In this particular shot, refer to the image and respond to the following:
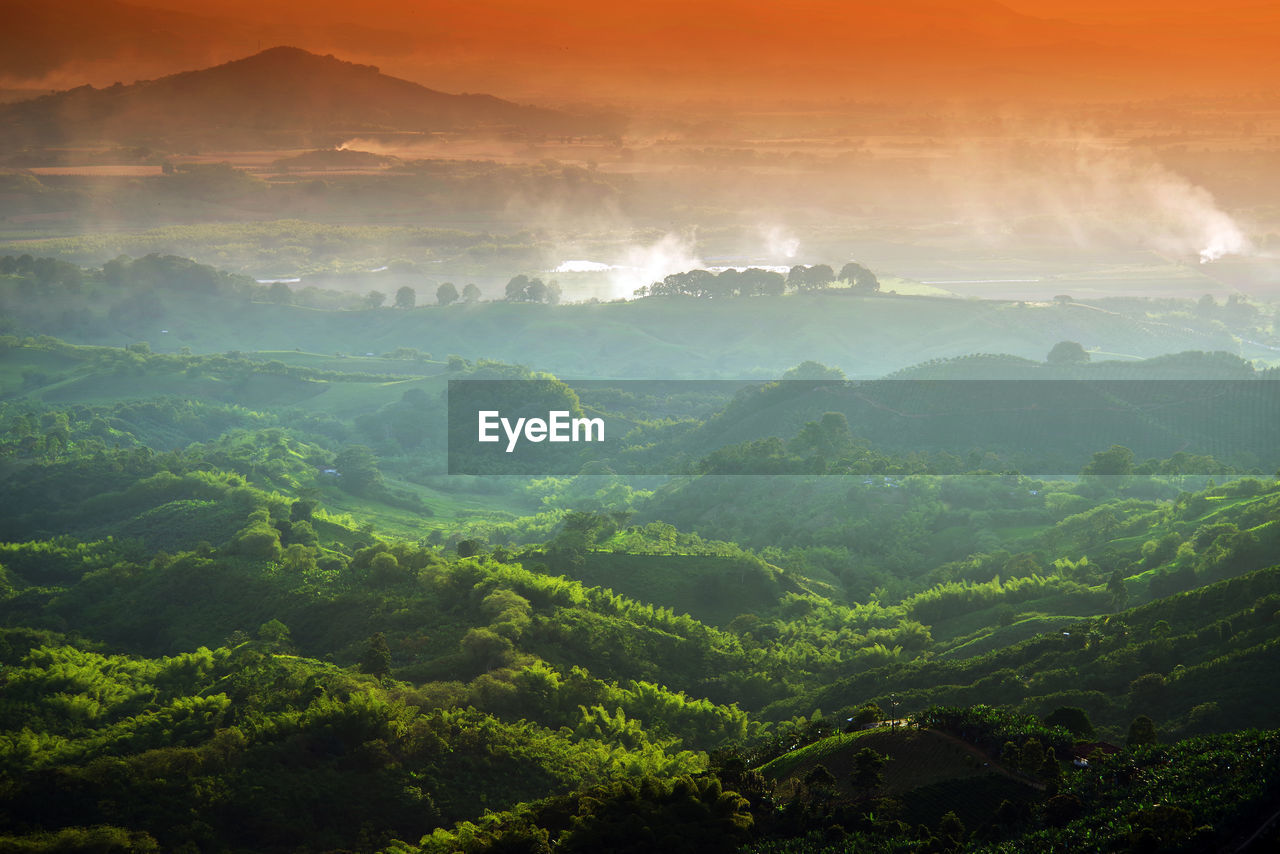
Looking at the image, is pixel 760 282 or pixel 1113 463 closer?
pixel 1113 463

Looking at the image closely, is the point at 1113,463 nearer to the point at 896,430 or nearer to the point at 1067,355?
the point at 896,430

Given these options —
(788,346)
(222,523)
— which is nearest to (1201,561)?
(222,523)

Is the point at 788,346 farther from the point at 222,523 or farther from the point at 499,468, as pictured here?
the point at 222,523

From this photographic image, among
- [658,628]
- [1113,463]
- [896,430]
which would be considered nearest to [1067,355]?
[896,430]

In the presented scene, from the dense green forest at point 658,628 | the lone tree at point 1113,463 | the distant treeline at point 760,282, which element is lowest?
the dense green forest at point 658,628

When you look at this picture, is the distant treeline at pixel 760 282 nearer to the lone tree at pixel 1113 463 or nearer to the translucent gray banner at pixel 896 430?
the translucent gray banner at pixel 896 430

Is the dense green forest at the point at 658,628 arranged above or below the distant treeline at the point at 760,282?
below

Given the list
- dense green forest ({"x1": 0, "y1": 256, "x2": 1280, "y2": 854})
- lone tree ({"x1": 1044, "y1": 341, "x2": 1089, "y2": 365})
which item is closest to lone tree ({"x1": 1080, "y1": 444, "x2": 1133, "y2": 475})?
dense green forest ({"x1": 0, "y1": 256, "x2": 1280, "y2": 854})

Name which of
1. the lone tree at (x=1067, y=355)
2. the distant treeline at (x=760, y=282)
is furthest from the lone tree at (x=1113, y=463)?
the distant treeline at (x=760, y=282)
